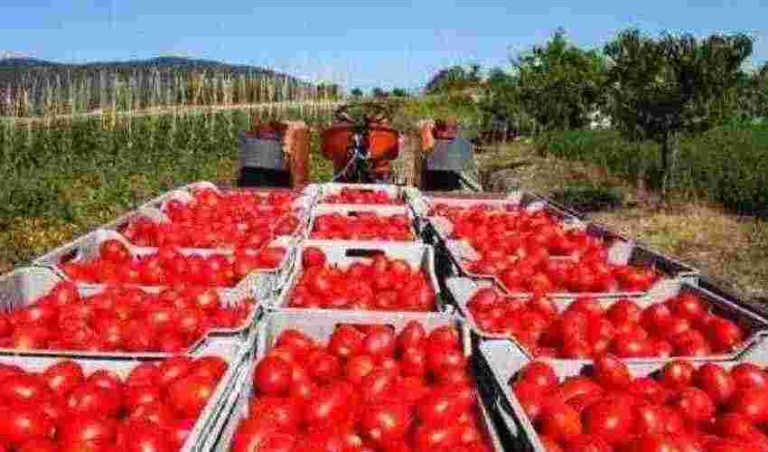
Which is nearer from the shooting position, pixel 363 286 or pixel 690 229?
pixel 363 286

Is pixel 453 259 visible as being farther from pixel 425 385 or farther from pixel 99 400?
pixel 99 400

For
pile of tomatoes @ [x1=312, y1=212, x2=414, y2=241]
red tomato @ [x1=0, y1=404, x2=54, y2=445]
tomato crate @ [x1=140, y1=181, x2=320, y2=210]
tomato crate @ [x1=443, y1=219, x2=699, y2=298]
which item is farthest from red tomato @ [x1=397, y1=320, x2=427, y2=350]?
tomato crate @ [x1=140, y1=181, x2=320, y2=210]

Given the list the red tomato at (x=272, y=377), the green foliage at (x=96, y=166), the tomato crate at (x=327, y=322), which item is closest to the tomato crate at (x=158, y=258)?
the tomato crate at (x=327, y=322)

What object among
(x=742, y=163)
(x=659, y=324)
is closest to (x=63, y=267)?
(x=659, y=324)

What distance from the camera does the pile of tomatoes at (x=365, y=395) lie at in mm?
2881

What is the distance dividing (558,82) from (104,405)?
29449 mm

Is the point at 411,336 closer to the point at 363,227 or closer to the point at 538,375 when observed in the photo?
the point at 538,375

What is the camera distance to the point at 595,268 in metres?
5.37

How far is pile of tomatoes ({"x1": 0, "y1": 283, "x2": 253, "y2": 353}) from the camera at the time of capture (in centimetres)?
383

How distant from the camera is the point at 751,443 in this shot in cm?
273

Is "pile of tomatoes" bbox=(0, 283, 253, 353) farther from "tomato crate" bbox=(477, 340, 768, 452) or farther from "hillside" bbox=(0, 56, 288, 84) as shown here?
"hillside" bbox=(0, 56, 288, 84)

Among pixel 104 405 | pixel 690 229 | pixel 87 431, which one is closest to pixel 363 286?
pixel 104 405

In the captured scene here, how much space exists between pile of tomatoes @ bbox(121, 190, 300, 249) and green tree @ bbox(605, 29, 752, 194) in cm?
931

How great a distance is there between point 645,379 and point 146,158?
20907 mm
